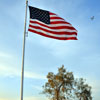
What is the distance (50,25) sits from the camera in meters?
17.6

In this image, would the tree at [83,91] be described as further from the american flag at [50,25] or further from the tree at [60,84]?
the american flag at [50,25]

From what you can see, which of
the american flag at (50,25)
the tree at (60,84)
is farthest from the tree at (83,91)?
the american flag at (50,25)

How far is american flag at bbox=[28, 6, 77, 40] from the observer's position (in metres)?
17.0

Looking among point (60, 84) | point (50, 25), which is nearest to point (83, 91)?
point (60, 84)

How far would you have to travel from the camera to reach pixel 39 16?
17594 millimetres

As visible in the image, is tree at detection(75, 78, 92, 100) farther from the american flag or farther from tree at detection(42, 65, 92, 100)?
the american flag

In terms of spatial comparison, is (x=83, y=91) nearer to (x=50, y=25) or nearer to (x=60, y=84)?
(x=60, y=84)

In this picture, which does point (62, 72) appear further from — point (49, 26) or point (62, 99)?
point (49, 26)

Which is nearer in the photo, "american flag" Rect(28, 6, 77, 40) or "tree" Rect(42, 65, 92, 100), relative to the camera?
"american flag" Rect(28, 6, 77, 40)

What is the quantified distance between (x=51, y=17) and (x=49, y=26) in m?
0.97

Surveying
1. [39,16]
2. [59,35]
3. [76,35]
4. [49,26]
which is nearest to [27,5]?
[39,16]

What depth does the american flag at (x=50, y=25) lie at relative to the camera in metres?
17.0

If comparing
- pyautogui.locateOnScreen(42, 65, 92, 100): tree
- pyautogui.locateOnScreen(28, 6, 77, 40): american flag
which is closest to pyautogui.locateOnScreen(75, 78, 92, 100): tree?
pyautogui.locateOnScreen(42, 65, 92, 100): tree

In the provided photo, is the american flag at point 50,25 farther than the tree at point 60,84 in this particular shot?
No
